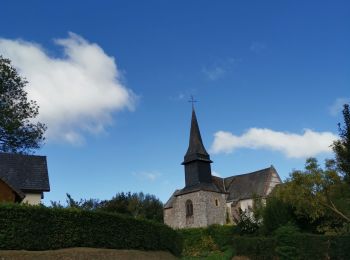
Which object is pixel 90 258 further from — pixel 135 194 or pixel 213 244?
pixel 135 194

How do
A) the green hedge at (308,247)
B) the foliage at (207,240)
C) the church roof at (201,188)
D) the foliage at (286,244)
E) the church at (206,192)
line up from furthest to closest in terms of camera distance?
the church roof at (201,188) < the church at (206,192) < the foliage at (207,240) < the foliage at (286,244) < the green hedge at (308,247)

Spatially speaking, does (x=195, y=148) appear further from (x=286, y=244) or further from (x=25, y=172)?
(x=25, y=172)

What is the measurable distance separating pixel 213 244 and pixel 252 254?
31.1 feet

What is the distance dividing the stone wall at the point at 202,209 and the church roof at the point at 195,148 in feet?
14.6

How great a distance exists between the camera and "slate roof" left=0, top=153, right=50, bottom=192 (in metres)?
28.0

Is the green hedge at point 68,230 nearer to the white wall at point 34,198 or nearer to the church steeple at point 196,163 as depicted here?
the white wall at point 34,198

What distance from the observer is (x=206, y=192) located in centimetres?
5322

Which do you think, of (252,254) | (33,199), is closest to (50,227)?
(33,199)


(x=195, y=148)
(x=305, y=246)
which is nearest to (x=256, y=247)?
(x=305, y=246)

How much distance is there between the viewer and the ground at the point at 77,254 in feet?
50.7

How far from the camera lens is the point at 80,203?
29.1m

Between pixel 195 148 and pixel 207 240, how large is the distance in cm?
1580

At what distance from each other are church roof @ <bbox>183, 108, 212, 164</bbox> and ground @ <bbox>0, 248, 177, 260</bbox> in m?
33.0

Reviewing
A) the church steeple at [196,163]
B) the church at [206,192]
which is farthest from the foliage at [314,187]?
the church steeple at [196,163]
